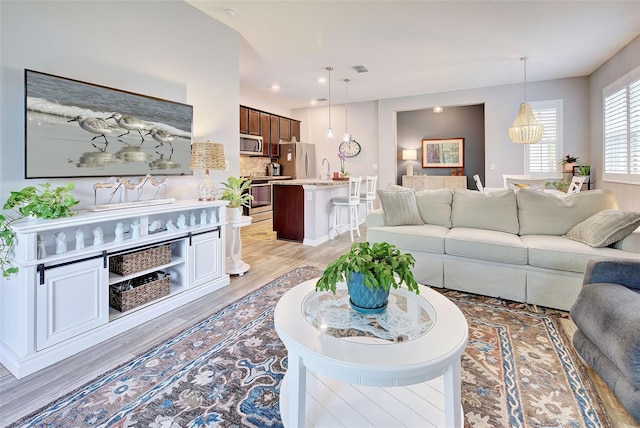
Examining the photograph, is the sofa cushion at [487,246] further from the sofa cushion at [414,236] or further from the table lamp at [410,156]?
the table lamp at [410,156]

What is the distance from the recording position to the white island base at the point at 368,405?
1357 millimetres

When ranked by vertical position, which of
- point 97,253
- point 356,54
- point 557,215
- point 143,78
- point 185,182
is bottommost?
point 97,253

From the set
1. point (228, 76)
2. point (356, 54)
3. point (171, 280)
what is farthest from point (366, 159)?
point (171, 280)

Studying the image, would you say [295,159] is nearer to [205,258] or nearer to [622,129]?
[205,258]

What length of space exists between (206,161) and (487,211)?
9.35 ft

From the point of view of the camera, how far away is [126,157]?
2.63 metres

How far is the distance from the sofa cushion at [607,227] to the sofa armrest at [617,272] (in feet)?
Answer: 2.77

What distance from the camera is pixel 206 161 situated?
10.1ft

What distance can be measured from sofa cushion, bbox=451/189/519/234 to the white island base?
2.12 metres

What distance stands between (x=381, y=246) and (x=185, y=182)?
2372mm

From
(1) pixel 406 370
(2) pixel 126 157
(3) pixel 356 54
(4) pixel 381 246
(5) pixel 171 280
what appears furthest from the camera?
(3) pixel 356 54

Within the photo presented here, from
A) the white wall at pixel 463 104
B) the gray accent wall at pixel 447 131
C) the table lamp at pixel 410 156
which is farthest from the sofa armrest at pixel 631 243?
the table lamp at pixel 410 156

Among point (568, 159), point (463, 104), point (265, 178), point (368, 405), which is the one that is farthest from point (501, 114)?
point (368, 405)

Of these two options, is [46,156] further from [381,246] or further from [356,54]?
[356,54]
